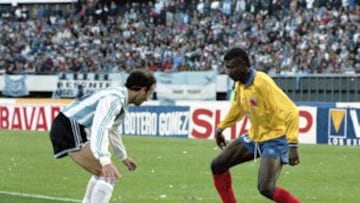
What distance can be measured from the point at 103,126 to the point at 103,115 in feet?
0.41

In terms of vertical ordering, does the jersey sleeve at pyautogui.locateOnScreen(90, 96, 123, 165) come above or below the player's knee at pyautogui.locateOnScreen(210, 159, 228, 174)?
above

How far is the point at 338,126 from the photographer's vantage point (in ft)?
97.5

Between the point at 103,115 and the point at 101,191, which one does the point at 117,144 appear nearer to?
the point at 101,191

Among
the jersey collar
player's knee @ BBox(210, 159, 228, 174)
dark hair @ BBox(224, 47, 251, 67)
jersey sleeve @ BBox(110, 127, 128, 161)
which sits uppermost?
dark hair @ BBox(224, 47, 251, 67)

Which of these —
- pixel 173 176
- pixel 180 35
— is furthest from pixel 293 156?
pixel 180 35

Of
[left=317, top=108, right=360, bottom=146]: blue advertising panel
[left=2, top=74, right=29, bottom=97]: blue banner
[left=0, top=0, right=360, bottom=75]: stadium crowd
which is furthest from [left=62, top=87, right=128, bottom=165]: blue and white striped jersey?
[left=2, top=74, right=29, bottom=97]: blue banner

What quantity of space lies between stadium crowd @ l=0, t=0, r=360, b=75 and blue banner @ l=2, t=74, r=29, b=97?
47.1 inches

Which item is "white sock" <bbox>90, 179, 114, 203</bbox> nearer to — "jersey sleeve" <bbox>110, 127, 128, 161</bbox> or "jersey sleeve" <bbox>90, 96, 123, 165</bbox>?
"jersey sleeve" <bbox>90, 96, 123, 165</bbox>

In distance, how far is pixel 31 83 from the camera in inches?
1802

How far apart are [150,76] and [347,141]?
2055 centimetres

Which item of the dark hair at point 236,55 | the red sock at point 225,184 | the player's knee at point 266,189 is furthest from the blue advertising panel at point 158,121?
the dark hair at point 236,55

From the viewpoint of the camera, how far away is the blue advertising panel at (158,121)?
34125 mm

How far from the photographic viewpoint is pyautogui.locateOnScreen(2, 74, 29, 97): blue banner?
45281 mm

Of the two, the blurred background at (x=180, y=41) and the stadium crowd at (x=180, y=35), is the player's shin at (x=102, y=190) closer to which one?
the blurred background at (x=180, y=41)
